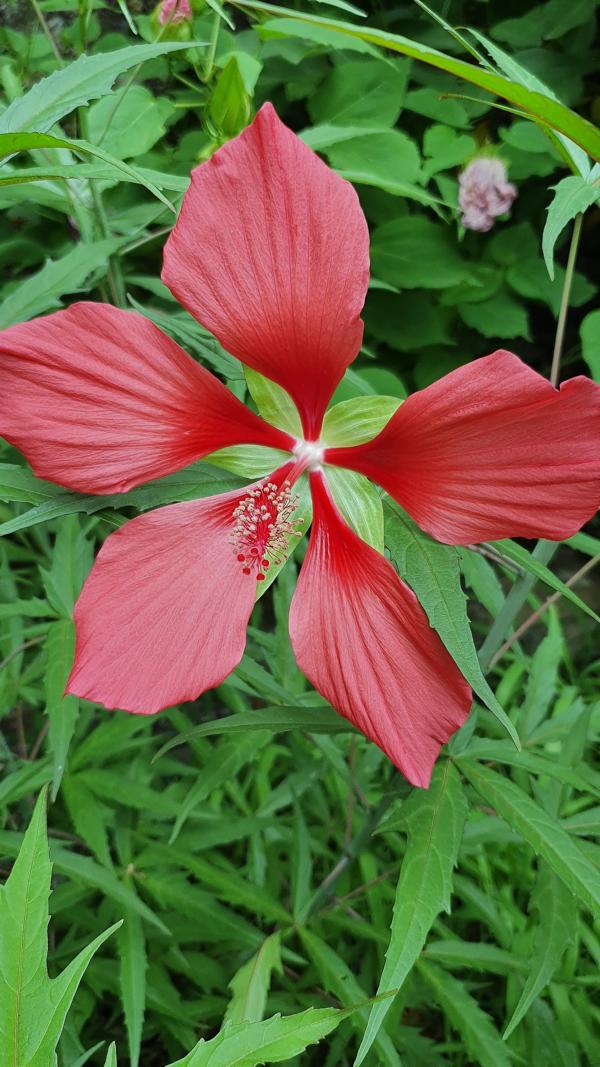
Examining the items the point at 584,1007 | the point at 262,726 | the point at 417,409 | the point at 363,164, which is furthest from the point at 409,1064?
the point at 363,164

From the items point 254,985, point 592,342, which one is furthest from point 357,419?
point 592,342

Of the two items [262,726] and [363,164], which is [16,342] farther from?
[363,164]

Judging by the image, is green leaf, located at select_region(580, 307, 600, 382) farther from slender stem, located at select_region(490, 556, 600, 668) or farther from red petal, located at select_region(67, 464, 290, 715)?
red petal, located at select_region(67, 464, 290, 715)

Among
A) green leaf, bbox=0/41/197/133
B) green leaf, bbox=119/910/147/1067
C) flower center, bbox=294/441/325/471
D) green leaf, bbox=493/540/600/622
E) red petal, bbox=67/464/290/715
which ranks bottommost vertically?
green leaf, bbox=119/910/147/1067

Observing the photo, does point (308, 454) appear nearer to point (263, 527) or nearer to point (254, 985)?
point (263, 527)

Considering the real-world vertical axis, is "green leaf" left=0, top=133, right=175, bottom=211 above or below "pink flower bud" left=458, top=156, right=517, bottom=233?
below

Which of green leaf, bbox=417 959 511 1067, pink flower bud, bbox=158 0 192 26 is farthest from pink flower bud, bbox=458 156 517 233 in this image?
green leaf, bbox=417 959 511 1067
